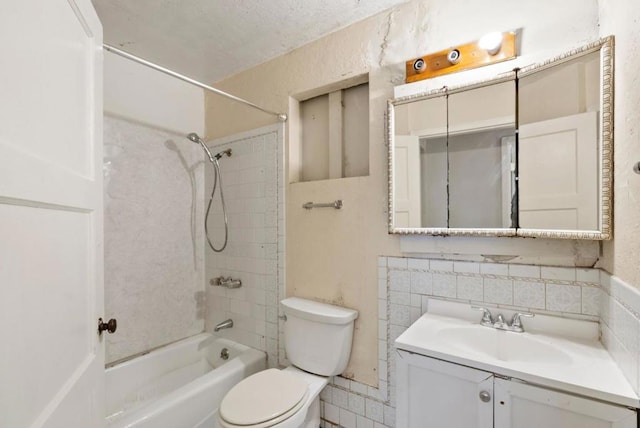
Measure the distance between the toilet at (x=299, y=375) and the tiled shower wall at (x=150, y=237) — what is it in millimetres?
990

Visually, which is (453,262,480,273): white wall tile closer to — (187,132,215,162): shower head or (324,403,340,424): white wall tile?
(324,403,340,424): white wall tile

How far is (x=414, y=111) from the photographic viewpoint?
1469 mm

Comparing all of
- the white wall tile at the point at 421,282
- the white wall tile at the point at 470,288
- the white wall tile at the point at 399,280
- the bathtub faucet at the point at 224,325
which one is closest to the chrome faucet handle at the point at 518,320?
the white wall tile at the point at 470,288

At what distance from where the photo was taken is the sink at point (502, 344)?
3.54 feet

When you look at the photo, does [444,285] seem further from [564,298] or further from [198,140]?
[198,140]

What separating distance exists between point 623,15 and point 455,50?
542 mm

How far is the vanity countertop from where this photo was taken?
0.84 metres

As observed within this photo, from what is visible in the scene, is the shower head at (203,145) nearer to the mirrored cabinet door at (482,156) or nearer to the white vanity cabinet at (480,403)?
the mirrored cabinet door at (482,156)

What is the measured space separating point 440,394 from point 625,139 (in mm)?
999

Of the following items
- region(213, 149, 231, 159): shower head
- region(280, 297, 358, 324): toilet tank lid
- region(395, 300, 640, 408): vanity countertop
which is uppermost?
region(213, 149, 231, 159): shower head

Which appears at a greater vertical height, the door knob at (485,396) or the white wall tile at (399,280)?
the white wall tile at (399,280)

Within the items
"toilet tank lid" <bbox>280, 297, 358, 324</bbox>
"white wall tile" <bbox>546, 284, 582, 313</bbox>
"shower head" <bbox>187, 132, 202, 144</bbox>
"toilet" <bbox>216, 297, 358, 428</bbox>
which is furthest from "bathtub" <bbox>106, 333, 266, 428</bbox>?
"white wall tile" <bbox>546, 284, 582, 313</bbox>

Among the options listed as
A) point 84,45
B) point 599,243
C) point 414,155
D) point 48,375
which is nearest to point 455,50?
point 414,155

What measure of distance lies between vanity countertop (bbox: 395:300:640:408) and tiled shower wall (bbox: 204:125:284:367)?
106cm
